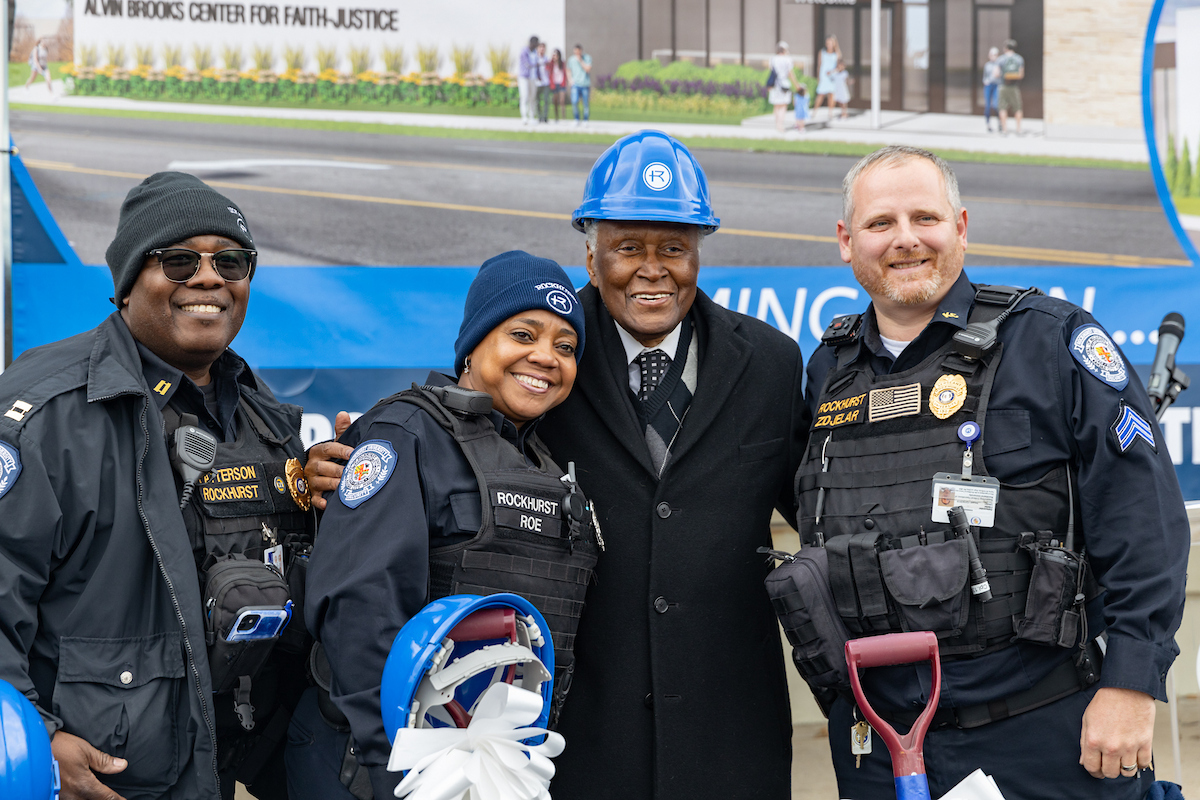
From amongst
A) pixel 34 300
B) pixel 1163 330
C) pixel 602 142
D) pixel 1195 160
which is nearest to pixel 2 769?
pixel 34 300

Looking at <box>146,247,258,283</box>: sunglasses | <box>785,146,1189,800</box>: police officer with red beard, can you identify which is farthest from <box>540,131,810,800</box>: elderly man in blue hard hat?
<box>146,247,258,283</box>: sunglasses

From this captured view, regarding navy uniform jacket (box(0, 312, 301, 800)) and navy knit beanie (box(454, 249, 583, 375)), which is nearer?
navy uniform jacket (box(0, 312, 301, 800))

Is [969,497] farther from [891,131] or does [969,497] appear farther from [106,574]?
[891,131]

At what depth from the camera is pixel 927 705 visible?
228cm

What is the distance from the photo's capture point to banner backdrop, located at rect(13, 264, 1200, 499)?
3771 millimetres

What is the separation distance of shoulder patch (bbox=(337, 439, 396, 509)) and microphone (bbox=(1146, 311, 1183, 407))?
2835 mm

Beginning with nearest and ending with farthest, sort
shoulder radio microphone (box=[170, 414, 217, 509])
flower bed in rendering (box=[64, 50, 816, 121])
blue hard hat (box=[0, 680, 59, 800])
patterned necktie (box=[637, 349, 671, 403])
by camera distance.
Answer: blue hard hat (box=[0, 680, 59, 800]) < shoulder radio microphone (box=[170, 414, 217, 509]) < patterned necktie (box=[637, 349, 671, 403]) < flower bed in rendering (box=[64, 50, 816, 121])

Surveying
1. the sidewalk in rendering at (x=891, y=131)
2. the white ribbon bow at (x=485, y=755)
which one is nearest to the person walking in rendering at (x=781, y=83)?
the sidewalk in rendering at (x=891, y=131)

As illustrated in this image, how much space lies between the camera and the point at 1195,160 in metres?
4.63

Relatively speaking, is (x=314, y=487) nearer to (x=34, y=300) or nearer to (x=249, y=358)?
(x=249, y=358)

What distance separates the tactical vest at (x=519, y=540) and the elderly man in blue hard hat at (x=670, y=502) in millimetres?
272

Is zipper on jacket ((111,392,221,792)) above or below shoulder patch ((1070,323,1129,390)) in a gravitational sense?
below

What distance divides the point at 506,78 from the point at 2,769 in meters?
3.20

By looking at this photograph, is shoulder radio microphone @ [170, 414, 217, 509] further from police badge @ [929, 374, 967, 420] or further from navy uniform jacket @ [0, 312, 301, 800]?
police badge @ [929, 374, 967, 420]
